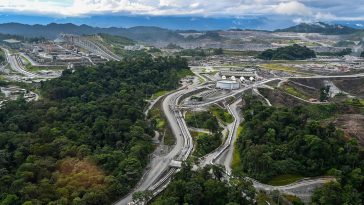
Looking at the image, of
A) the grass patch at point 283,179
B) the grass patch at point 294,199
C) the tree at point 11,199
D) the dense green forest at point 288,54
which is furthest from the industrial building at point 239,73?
the tree at point 11,199

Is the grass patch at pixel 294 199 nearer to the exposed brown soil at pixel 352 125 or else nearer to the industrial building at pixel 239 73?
the exposed brown soil at pixel 352 125

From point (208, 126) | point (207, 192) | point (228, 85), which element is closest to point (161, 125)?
point (208, 126)

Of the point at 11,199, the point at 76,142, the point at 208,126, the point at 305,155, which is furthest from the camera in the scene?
the point at 208,126

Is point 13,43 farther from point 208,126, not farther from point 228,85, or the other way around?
point 208,126

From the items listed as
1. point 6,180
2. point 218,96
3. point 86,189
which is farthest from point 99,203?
point 218,96

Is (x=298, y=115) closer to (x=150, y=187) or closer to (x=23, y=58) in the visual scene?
(x=150, y=187)
